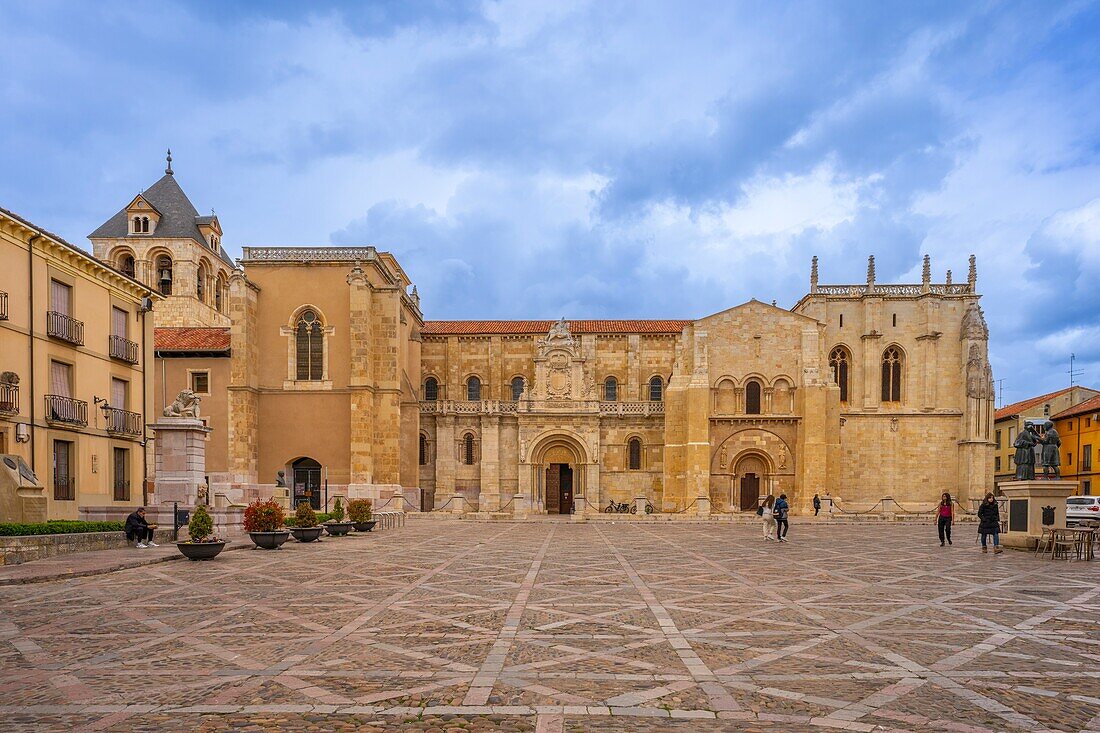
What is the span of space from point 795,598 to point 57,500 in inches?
927

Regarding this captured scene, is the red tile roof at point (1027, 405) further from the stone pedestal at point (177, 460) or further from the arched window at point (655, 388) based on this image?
the stone pedestal at point (177, 460)

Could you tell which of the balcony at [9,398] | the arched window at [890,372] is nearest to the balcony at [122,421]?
the balcony at [9,398]

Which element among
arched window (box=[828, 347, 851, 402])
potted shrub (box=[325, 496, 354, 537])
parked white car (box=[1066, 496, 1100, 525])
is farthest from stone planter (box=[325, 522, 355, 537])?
arched window (box=[828, 347, 851, 402])

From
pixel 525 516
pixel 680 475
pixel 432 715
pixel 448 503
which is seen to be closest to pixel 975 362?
pixel 680 475

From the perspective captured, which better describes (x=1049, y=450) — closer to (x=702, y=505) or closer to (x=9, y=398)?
(x=702, y=505)

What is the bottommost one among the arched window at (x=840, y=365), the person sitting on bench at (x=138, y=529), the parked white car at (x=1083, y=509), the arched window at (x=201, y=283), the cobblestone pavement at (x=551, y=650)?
the parked white car at (x=1083, y=509)

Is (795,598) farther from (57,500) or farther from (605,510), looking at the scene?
(605,510)

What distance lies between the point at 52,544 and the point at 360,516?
11439 mm

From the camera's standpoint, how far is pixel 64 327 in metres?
24.8

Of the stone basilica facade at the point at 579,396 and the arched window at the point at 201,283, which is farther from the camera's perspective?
the arched window at the point at 201,283

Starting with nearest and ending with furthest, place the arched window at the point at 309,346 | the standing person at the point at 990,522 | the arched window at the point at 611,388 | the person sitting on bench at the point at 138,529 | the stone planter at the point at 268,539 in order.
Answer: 1. the person sitting on bench at the point at 138,529
2. the stone planter at the point at 268,539
3. the standing person at the point at 990,522
4. the arched window at the point at 309,346
5. the arched window at the point at 611,388

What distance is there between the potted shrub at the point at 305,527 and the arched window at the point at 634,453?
987 inches

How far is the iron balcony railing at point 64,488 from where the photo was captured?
24.1 metres

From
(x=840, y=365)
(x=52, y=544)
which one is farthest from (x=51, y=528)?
(x=840, y=365)
